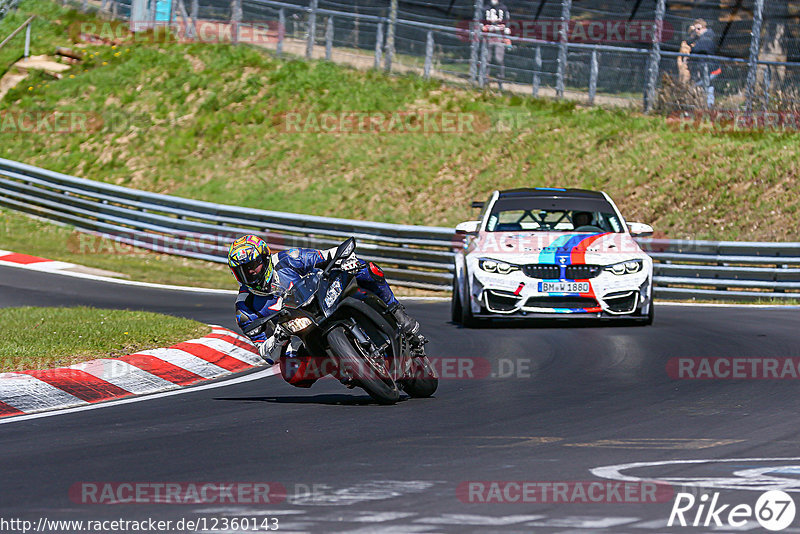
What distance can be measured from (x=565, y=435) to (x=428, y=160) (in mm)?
20118

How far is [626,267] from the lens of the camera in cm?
1413

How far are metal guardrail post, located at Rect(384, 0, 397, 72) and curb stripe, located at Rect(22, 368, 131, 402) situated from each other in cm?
2015

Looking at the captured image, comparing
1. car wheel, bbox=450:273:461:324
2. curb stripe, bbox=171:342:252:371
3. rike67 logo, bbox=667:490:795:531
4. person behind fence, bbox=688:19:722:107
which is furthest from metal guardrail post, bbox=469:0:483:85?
rike67 logo, bbox=667:490:795:531

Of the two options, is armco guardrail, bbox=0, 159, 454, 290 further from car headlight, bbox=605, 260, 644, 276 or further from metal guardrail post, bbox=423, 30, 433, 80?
metal guardrail post, bbox=423, 30, 433, 80

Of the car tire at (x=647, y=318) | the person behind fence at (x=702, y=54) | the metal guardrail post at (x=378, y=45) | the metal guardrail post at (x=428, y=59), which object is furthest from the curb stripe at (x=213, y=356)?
the metal guardrail post at (x=378, y=45)

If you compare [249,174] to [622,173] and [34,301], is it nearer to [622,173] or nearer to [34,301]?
[622,173]

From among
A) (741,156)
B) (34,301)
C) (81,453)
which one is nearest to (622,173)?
(741,156)

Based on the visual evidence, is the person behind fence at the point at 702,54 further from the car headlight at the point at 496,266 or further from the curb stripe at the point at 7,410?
the curb stripe at the point at 7,410

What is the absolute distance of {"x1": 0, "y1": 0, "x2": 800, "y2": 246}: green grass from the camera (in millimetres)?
23016

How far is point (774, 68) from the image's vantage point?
2341cm

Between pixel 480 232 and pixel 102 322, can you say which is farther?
pixel 480 232

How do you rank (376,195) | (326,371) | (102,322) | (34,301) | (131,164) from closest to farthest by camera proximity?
(326,371) < (102,322) < (34,301) < (376,195) < (131,164)

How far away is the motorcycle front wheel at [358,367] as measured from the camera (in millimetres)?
8305

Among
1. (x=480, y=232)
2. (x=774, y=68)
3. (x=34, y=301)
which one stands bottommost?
(x=34, y=301)
